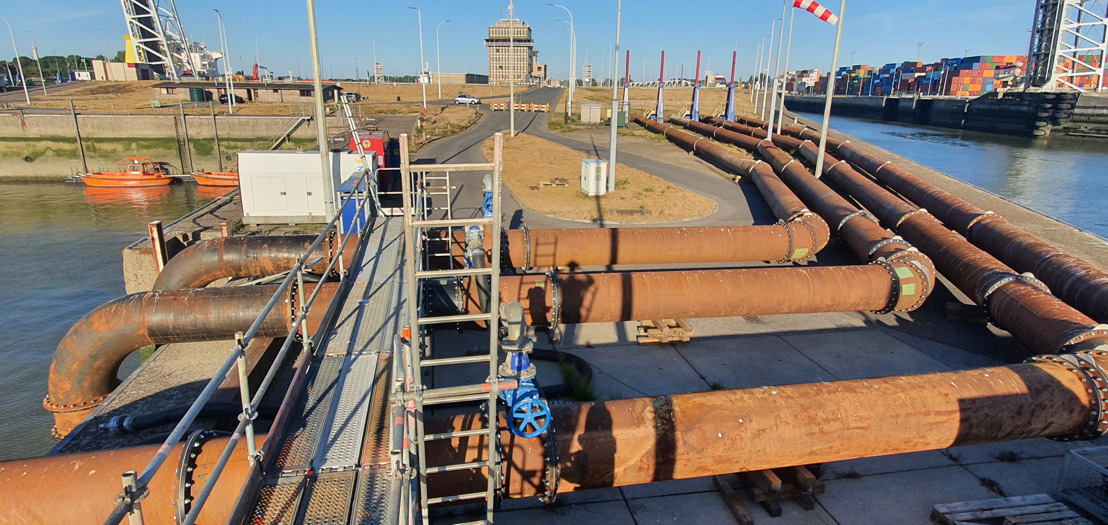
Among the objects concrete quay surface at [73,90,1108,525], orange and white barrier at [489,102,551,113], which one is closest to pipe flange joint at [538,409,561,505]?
concrete quay surface at [73,90,1108,525]

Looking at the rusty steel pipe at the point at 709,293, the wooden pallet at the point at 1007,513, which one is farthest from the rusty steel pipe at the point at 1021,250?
the wooden pallet at the point at 1007,513

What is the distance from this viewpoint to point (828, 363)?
31.4 ft

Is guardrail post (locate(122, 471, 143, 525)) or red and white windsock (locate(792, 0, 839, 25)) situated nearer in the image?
guardrail post (locate(122, 471, 143, 525))

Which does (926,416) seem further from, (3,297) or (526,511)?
(3,297)

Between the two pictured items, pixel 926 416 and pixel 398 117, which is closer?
pixel 926 416

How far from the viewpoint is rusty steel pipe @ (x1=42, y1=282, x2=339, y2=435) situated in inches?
325

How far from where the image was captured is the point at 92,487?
14.0 ft

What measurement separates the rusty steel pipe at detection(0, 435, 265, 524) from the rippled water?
29.2m

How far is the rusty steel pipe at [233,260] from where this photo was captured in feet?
35.4

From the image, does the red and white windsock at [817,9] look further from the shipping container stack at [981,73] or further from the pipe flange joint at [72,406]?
the shipping container stack at [981,73]

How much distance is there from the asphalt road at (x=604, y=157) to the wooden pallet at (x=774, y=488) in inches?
413

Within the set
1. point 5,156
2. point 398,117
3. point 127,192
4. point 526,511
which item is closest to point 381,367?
point 526,511

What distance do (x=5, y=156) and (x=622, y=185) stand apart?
4432 centimetres

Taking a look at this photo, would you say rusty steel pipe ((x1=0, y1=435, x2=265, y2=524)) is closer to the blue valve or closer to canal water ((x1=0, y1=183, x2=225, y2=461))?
the blue valve
